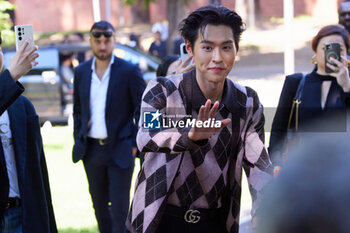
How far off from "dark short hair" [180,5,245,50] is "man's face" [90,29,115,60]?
2.84 metres

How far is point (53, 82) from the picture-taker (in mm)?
13875

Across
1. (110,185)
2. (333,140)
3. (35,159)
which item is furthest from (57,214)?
(333,140)

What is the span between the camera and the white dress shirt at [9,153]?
3.79 meters

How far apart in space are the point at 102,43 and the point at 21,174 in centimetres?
257

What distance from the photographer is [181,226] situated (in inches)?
122

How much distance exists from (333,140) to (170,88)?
2.06 meters

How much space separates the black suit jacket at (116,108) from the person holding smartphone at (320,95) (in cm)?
158

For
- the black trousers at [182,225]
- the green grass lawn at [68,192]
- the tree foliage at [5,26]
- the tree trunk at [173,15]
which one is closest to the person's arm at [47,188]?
the black trousers at [182,225]

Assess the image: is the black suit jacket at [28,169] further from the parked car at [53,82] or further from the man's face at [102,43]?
the parked car at [53,82]

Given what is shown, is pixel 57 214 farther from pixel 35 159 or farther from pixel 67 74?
pixel 67 74

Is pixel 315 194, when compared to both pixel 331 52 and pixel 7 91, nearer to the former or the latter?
pixel 7 91

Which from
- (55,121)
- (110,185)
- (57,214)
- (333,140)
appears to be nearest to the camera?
(333,140)

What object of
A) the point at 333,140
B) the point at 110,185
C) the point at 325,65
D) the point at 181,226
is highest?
the point at 333,140

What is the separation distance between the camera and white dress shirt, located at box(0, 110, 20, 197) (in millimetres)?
3795
